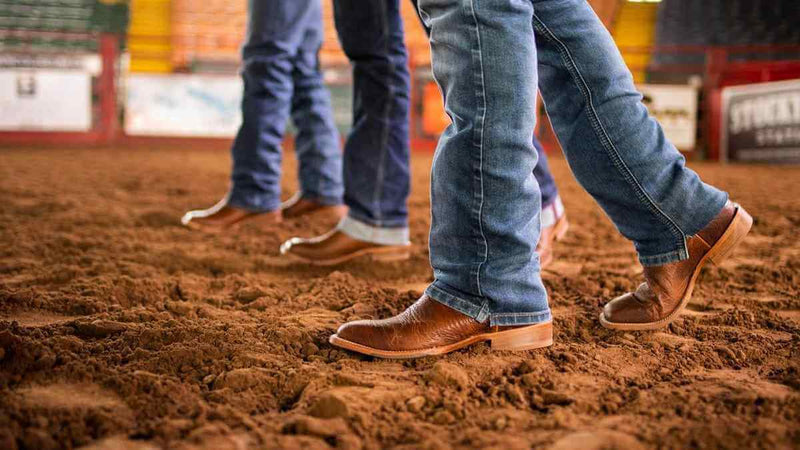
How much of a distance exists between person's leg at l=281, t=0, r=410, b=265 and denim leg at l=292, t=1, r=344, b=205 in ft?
1.74

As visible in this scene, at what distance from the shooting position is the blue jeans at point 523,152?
0.87 m

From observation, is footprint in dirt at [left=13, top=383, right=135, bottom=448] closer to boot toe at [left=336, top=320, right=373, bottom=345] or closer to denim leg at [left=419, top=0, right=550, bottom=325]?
boot toe at [left=336, top=320, right=373, bottom=345]

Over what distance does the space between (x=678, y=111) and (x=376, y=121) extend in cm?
555

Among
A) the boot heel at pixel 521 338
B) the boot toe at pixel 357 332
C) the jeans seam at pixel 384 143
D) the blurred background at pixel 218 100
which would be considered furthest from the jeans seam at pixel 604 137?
the blurred background at pixel 218 100

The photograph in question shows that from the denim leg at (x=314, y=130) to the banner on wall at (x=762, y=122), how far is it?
4501mm

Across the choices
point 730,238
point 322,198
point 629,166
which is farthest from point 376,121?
point 730,238

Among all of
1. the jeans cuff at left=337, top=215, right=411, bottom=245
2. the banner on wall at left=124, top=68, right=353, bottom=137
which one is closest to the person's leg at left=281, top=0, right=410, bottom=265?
the jeans cuff at left=337, top=215, right=411, bottom=245

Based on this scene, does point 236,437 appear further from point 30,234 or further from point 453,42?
point 30,234

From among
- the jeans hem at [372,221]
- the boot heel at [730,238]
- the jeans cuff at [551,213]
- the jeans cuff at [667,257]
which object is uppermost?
the boot heel at [730,238]

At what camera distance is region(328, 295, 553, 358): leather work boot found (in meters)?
0.93

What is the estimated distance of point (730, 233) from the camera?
101 centimetres

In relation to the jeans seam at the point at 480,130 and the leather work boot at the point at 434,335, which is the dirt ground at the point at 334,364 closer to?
the leather work boot at the point at 434,335

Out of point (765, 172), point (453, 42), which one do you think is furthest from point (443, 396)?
point (765, 172)

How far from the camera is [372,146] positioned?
1570 mm
